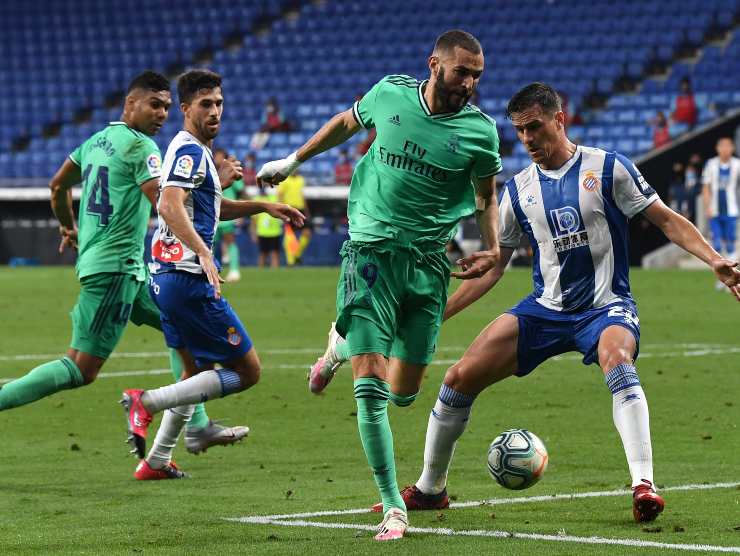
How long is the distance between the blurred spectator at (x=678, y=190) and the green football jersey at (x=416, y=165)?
24.3 meters

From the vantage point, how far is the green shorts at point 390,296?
6410 mm

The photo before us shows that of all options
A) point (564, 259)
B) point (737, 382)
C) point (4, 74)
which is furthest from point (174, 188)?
point (4, 74)

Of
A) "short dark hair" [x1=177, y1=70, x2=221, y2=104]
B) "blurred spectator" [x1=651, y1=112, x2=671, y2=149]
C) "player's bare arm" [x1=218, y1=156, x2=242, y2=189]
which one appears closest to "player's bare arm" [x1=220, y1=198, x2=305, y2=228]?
"player's bare arm" [x1=218, y1=156, x2=242, y2=189]

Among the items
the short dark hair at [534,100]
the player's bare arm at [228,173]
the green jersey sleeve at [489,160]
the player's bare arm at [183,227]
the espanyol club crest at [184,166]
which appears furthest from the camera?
the player's bare arm at [228,173]

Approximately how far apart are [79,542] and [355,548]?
1.15 meters

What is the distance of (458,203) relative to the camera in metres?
6.78

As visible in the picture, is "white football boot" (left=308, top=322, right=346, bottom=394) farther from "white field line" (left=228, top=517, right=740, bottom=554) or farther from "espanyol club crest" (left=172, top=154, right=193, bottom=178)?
"white field line" (left=228, top=517, right=740, bottom=554)

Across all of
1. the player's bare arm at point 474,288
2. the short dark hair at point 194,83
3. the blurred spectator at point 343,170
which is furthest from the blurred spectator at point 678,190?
the player's bare arm at point 474,288

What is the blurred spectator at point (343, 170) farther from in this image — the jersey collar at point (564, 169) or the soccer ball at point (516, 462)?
the soccer ball at point (516, 462)

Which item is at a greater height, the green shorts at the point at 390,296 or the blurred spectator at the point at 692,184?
the green shorts at the point at 390,296

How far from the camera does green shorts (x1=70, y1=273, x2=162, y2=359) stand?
8.30 metres

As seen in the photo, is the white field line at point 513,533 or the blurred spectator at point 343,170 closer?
the white field line at point 513,533

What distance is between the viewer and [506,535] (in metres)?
6.02

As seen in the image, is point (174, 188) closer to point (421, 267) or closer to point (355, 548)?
point (421, 267)
